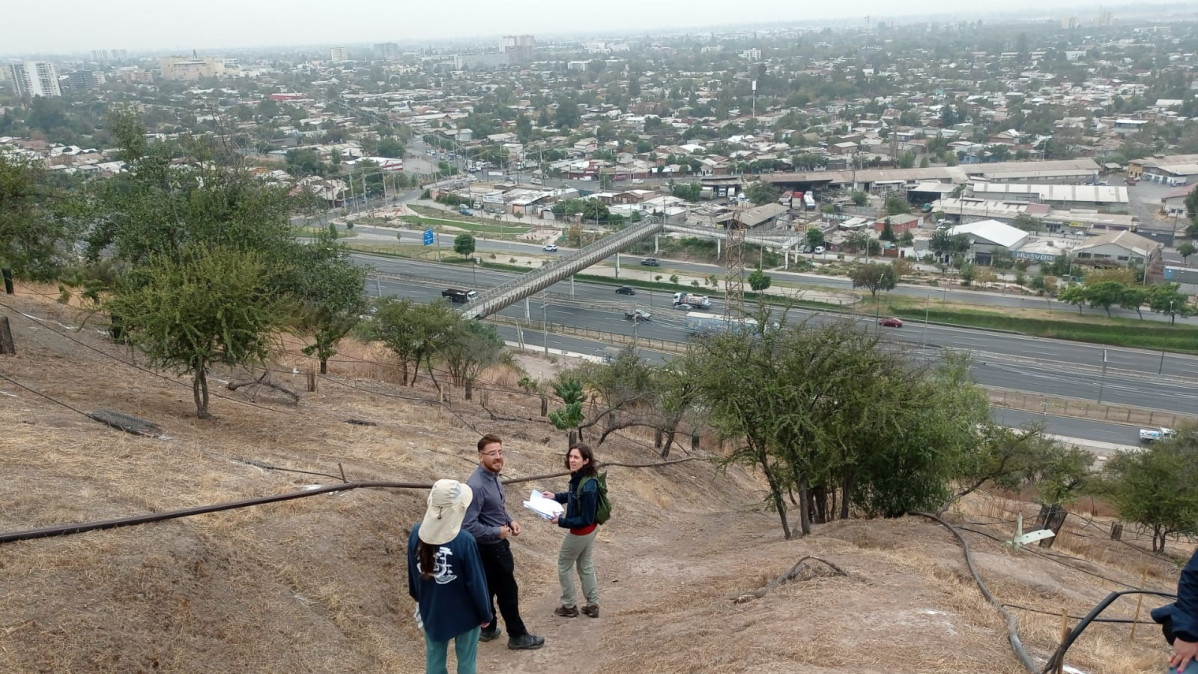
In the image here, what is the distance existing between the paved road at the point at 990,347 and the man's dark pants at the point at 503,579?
25564mm

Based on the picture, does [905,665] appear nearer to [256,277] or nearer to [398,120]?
[256,277]

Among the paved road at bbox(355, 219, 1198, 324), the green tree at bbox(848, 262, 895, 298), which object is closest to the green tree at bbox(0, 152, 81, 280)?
the paved road at bbox(355, 219, 1198, 324)

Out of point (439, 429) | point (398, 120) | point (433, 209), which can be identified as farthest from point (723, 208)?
point (398, 120)

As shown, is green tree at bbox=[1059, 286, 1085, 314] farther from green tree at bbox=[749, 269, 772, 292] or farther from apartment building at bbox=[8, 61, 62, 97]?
apartment building at bbox=[8, 61, 62, 97]

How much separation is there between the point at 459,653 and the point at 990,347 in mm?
43972

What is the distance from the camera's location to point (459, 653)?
5.19 m

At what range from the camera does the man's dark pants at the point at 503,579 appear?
5910 millimetres

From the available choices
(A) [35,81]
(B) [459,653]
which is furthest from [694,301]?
(A) [35,81]

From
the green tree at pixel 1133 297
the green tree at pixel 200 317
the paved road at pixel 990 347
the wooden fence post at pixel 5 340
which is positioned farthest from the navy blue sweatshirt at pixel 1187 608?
the green tree at pixel 1133 297

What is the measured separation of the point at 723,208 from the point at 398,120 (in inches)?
3814

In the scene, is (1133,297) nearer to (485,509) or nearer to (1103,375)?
(1103,375)

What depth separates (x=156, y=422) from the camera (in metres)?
11.0

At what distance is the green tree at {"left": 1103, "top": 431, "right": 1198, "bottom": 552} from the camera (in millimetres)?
17828

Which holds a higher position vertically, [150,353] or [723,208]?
[150,353]
